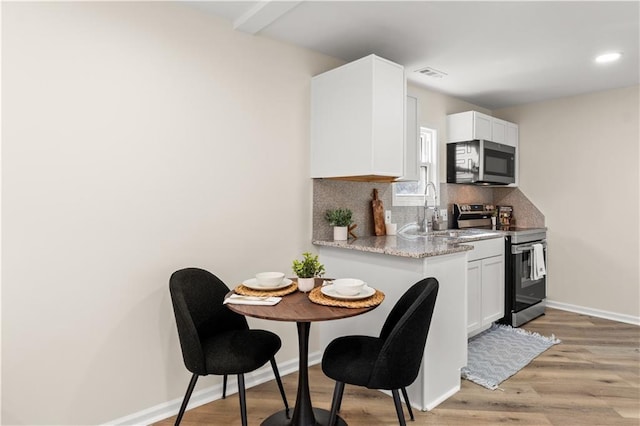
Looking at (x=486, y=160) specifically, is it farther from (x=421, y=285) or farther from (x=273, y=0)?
(x=273, y=0)

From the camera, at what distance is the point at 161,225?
2.20m

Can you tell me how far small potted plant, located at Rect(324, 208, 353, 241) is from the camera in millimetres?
2934

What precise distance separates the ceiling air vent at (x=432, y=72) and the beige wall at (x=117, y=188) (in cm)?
144

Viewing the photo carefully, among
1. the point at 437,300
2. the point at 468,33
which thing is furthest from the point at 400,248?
the point at 468,33

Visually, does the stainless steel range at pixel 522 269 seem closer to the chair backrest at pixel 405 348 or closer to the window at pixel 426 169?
the window at pixel 426 169

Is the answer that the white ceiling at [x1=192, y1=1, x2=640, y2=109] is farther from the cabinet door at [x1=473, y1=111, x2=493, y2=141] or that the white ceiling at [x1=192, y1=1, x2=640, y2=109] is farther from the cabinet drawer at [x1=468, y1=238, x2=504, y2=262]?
the cabinet drawer at [x1=468, y1=238, x2=504, y2=262]

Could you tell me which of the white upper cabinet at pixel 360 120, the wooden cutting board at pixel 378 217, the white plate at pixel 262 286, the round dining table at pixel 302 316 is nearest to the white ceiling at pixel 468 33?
the white upper cabinet at pixel 360 120

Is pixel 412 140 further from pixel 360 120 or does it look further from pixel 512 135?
pixel 512 135

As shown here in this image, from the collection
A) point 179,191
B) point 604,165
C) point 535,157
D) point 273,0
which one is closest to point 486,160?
point 535,157

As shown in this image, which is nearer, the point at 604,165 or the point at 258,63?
the point at 258,63

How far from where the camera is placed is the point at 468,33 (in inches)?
104

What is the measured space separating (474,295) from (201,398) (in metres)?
2.38

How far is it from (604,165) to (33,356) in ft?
16.8

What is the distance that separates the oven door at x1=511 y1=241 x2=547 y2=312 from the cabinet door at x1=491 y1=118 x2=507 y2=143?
126 centimetres
